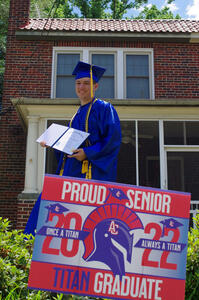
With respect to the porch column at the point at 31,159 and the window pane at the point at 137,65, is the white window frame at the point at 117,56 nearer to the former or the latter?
the window pane at the point at 137,65

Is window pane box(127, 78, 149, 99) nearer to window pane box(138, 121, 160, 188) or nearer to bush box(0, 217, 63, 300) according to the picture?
window pane box(138, 121, 160, 188)

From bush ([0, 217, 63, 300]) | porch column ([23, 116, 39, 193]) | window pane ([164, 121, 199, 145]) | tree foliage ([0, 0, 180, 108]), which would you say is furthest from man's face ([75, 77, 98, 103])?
tree foliage ([0, 0, 180, 108])

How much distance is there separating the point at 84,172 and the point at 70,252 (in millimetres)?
1321

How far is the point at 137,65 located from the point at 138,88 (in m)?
0.80

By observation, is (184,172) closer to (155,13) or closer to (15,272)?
(15,272)

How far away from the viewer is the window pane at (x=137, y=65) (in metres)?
9.98

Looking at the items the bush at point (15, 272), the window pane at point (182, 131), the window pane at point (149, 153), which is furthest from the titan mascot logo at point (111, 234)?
the window pane at point (182, 131)

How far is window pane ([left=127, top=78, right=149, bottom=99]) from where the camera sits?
9781 mm

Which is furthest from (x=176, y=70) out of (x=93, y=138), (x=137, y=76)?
(x=93, y=138)

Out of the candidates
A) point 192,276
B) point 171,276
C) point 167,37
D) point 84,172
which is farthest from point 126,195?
point 167,37

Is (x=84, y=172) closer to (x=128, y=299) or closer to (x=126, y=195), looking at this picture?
(x=126, y=195)

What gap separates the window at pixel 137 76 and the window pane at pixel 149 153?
167 centimetres

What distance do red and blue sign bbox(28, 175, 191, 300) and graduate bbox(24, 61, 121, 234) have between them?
1.13 metres

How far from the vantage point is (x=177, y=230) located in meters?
1.77
